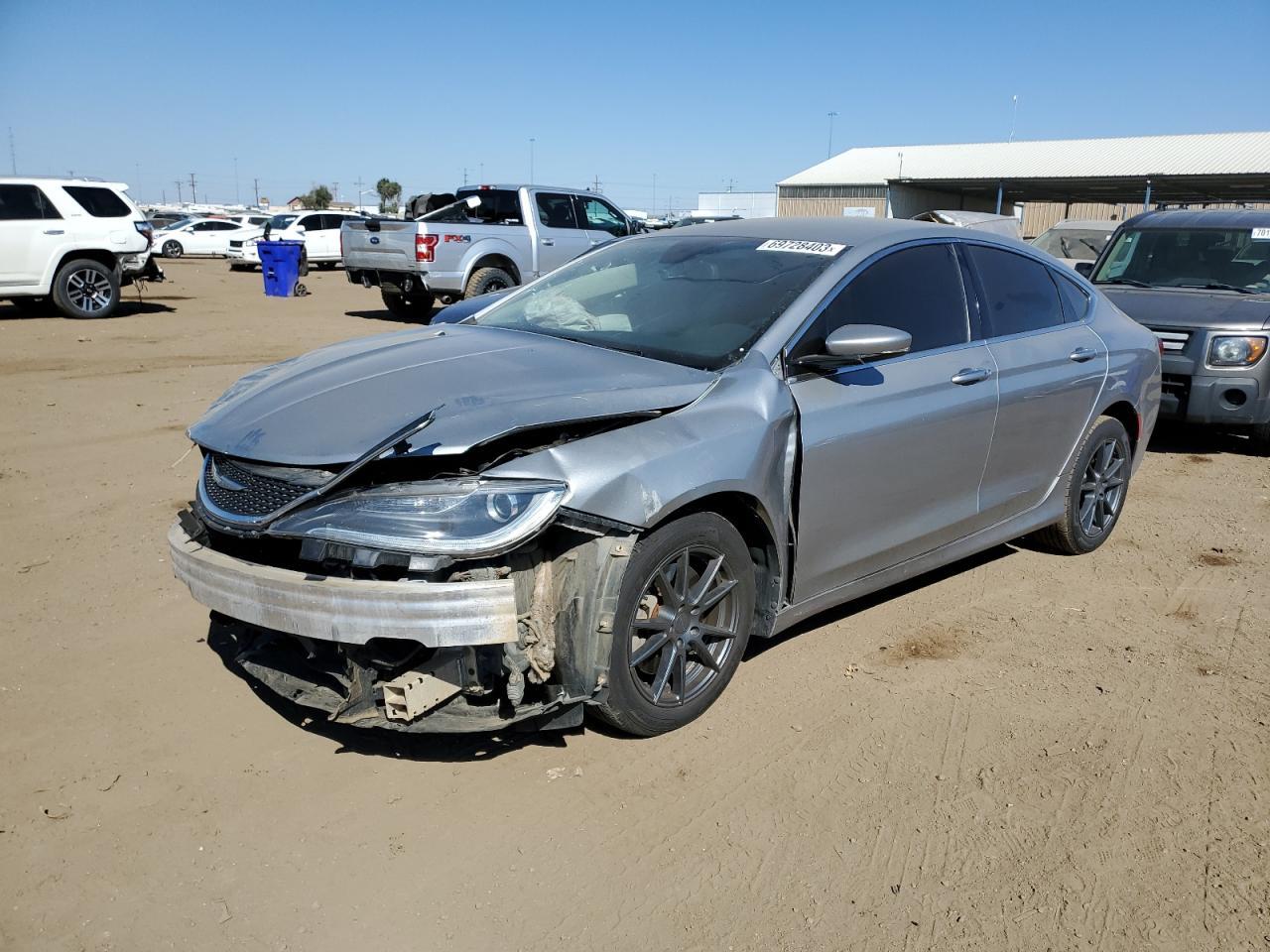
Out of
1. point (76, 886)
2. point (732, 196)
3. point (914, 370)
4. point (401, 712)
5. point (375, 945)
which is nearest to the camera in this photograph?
point (375, 945)

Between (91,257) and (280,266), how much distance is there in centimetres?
553

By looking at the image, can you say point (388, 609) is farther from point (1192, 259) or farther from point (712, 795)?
point (1192, 259)

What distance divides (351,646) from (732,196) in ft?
240

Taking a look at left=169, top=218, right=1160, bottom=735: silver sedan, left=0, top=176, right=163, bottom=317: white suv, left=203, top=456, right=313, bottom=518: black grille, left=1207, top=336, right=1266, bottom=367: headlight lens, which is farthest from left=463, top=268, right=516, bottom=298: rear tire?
left=203, top=456, right=313, bottom=518: black grille

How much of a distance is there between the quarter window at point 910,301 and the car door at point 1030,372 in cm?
21

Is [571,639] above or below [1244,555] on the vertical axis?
above

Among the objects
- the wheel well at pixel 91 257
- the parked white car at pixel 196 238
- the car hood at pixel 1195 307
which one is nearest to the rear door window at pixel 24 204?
the wheel well at pixel 91 257

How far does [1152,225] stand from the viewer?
9.44m

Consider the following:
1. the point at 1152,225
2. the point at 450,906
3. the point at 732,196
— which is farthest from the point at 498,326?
the point at 732,196

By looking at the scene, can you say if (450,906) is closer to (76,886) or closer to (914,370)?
(76,886)

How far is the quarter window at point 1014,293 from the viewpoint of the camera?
15.5 feet

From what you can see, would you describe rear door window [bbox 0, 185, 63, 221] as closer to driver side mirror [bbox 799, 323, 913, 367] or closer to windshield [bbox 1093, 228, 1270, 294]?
windshield [bbox 1093, 228, 1270, 294]

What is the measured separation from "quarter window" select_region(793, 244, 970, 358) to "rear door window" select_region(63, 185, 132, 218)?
558 inches

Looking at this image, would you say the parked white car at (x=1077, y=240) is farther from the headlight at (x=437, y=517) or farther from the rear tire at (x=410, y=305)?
the headlight at (x=437, y=517)
